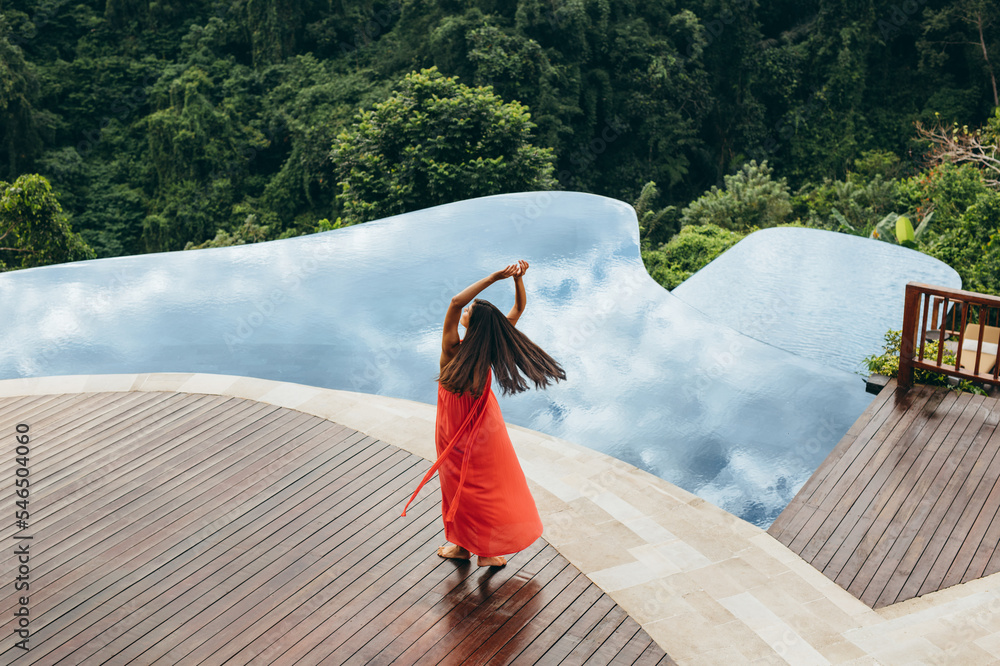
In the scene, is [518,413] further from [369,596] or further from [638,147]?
[638,147]

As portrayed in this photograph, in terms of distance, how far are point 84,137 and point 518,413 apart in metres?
22.1

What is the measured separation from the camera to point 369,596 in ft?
11.9

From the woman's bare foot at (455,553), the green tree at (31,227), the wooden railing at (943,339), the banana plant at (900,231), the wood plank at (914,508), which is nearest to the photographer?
the woman's bare foot at (455,553)

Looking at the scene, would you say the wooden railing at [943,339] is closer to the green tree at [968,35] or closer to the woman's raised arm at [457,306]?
the woman's raised arm at [457,306]

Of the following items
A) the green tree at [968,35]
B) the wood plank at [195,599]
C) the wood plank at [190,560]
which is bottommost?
the wood plank at [195,599]

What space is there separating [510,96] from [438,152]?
7.72 meters

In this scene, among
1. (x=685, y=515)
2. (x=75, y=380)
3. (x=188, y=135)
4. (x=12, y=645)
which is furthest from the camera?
(x=188, y=135)

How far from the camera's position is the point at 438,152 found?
42.9 feet

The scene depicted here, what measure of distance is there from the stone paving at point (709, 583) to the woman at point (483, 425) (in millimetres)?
530

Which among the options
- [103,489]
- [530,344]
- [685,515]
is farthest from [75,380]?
[685,515]

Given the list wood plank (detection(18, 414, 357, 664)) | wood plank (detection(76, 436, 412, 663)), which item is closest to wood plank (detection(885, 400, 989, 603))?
wood plank (detection(76, 436, 412, 663))

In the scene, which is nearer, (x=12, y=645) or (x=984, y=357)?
(x=12, y=645)

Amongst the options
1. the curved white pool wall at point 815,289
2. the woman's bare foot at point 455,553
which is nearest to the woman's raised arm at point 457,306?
the woman's bare foot at point 455,553

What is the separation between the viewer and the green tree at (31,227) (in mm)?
14195
